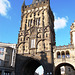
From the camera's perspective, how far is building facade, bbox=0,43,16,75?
28587 mm

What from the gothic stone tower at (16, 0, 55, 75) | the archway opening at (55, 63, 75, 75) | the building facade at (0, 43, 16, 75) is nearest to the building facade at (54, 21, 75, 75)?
the archway opening at (55, 63, 75, 75)

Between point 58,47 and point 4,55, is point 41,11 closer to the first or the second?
point 58,47

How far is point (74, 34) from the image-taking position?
110 ft

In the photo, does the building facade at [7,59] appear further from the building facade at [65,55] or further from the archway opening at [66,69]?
the archway opening at [66,69]

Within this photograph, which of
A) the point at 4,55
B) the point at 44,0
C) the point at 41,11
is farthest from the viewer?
the point at 44,0

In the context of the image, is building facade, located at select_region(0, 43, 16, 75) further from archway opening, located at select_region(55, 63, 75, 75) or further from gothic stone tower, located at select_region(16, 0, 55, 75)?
archway opening, located at select_region(55, 63, 75, 75)

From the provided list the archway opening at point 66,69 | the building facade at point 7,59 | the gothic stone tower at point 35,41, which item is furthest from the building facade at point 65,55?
the building facade at point 7,59

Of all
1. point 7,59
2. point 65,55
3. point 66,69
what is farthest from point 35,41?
point 66,69

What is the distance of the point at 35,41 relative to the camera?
36438 millimetres

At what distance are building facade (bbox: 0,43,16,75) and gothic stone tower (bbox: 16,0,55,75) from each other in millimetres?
3551

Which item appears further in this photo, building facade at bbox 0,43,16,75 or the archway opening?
the archway opening

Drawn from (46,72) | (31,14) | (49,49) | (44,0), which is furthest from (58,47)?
(44,0)

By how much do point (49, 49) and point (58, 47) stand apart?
2892 mm

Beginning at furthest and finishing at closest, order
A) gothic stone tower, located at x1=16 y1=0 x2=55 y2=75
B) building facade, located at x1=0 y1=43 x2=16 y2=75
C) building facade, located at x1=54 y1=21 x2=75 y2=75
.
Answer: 1. gothic stone tower, located at x1=16 y1=0 x2=55 y2=75
2. building facade, located at x1=54 y1=21 x2=75 y2=75
3. building facade, located at x1=0 y1=43 x2=16 y2=75
